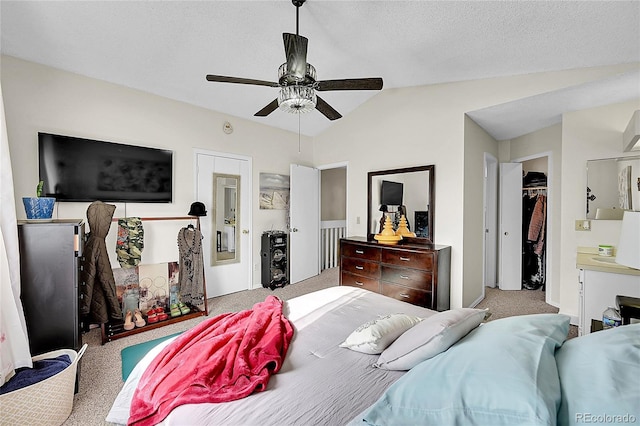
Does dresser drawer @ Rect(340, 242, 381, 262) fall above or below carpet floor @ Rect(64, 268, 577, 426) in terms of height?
above

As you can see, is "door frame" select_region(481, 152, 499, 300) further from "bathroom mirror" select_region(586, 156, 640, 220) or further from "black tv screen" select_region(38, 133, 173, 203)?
"black tv screen" select_region(38, 133, 173, 203)

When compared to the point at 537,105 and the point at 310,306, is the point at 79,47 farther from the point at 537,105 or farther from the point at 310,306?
the point at 537,105

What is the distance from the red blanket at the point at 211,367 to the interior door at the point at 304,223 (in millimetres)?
3160

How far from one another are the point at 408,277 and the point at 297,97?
2403mm

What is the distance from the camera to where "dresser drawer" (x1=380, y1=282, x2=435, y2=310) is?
3.24 meters

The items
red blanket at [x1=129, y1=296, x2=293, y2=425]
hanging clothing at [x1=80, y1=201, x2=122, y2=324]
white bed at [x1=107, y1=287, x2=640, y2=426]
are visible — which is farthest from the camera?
hanging clothing at [x1=80, y1=201, x2=122, y2=324]

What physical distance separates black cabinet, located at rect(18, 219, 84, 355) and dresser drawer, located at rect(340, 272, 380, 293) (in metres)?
2.86

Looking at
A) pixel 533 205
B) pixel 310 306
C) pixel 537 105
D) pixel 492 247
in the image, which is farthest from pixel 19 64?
pixel 533 205

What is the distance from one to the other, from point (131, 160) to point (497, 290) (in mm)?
5327

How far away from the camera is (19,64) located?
8.75 feet

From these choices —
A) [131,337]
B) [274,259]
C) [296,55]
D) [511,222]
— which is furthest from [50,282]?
[511,222]

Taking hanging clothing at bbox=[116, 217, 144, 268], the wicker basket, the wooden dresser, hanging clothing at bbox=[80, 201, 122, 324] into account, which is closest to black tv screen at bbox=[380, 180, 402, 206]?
the wooden dresser

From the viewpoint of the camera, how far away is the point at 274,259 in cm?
453

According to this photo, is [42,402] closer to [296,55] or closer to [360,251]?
[296,55]
